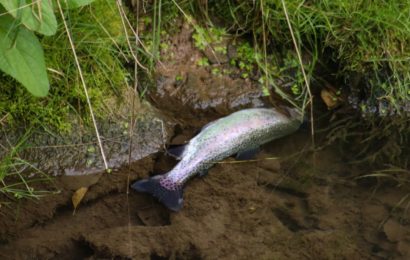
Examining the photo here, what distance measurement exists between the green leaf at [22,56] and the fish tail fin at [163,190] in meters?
0.72

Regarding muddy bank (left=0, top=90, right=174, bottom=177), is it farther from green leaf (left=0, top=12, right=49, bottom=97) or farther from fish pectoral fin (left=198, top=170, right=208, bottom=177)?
green leaf (left=0, top=12, right=49, bottom=97)

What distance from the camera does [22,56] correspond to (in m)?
3.39

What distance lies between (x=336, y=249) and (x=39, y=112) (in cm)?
172

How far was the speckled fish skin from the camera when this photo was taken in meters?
3.93

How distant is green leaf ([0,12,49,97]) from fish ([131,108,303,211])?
0.76 metres

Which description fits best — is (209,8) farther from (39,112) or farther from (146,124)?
(39,112)

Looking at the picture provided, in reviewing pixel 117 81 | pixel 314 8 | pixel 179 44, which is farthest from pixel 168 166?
pixel 314 8

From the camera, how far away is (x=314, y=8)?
4.61 m

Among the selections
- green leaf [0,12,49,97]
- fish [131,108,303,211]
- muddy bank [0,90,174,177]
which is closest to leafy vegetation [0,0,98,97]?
green leaf [0,12,49,97]

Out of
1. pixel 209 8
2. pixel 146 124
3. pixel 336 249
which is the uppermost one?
pixel 209 8

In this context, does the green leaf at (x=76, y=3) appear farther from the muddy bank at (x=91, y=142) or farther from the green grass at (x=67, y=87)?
the muddy bank at (x=91, y=142)

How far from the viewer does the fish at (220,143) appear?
3766mm

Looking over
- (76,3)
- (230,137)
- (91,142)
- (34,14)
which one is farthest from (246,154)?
(34,14)

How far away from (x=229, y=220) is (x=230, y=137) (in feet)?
2.08
